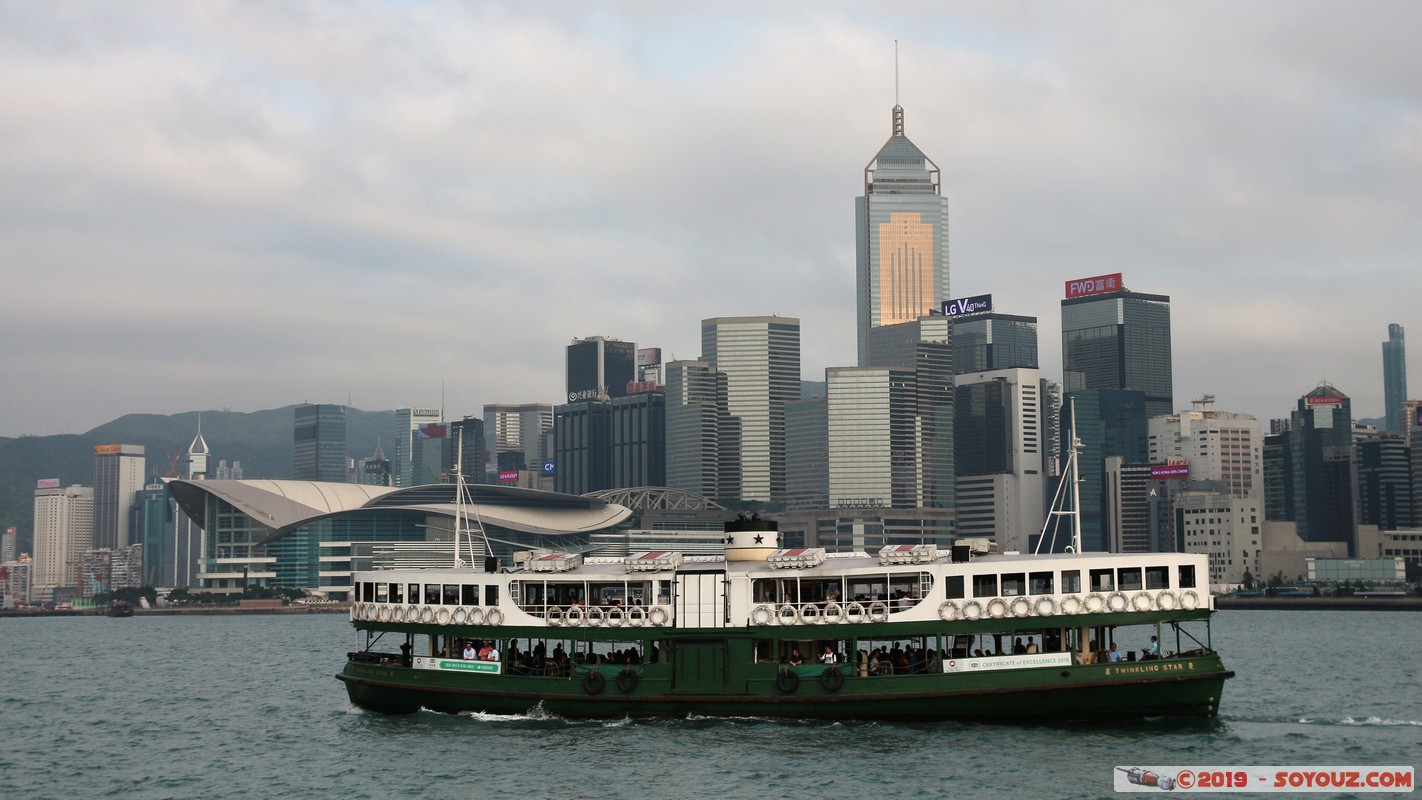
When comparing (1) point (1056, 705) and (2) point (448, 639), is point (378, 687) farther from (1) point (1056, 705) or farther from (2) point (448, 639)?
(1) point (1056, 705)

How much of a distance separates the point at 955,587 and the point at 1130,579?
4631 millimetres

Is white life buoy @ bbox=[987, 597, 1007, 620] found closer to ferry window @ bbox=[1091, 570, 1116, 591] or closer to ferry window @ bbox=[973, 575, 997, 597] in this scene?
ferry window @ bbox=[973, 575, 997, 597]

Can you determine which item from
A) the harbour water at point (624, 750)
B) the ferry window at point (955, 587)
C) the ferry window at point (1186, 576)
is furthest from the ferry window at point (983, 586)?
the ferry window at point (1186, 576)

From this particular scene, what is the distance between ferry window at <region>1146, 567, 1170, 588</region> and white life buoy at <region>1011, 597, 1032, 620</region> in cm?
335

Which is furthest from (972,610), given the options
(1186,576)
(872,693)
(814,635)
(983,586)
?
(1186,576)

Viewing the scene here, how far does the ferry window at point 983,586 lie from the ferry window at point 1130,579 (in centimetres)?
338

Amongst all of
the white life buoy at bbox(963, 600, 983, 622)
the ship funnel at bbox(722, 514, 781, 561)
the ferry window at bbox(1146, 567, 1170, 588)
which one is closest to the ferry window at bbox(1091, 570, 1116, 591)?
the ferry window at bbox(1146, 567, 1170, 588)

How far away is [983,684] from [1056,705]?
1.95 meters

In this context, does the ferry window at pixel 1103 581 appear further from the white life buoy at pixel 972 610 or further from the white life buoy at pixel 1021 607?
the white life buoy at pixel 972 610

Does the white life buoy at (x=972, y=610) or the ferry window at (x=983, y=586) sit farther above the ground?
the ferry window at (x=983, y=586)

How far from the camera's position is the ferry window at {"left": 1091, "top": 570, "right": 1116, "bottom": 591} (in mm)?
41719

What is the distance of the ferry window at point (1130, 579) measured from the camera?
4184 cm

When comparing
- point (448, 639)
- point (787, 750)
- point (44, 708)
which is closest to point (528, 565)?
point (448, 639)

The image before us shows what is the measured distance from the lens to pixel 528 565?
153ft
